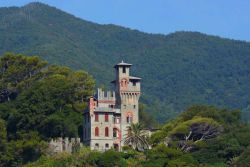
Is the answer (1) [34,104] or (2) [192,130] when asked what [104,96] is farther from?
(2) [192,130]

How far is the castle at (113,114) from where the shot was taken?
320 ft

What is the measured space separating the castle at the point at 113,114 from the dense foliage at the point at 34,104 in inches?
98.6

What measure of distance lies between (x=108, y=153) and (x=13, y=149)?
991 cm

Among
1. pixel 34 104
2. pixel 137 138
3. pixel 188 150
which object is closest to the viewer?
pixel 188 150

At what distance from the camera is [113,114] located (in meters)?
98.5

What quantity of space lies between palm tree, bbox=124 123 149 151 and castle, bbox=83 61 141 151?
38.7 inches

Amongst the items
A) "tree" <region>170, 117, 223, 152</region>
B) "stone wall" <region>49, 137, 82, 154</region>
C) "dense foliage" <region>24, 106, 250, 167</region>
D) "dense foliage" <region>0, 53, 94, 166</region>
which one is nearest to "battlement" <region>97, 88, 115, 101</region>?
"dense foliage" <region>0, 53, 94, 166</region>

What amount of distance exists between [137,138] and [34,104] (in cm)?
1052

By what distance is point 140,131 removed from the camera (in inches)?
3846

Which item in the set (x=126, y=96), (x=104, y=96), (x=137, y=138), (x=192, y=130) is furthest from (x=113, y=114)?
(x=192, y=130)

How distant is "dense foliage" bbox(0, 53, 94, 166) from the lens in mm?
98062


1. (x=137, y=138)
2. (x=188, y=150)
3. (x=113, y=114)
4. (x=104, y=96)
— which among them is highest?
(x=104, y=96)

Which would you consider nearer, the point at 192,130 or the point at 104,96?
the point at 192,130

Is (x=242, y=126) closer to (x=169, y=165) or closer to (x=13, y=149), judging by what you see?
(x=169, y=165)
